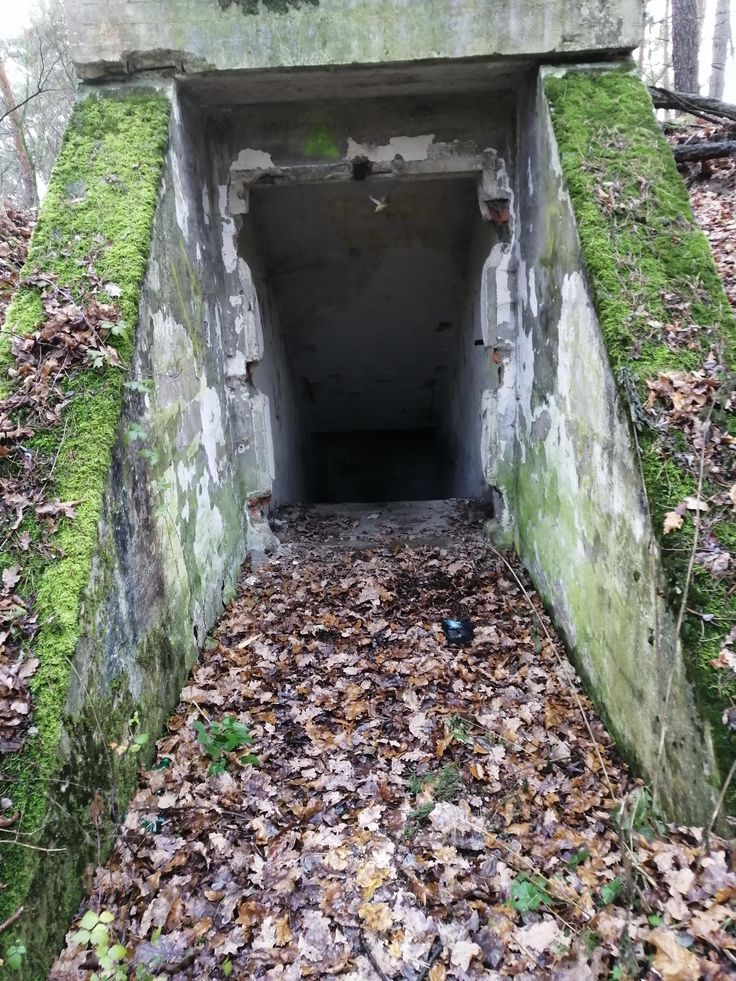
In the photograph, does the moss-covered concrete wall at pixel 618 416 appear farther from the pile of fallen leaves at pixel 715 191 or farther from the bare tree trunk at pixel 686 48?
the bare tree trunk at pixel 686 48

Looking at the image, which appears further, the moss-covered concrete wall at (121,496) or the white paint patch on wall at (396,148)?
the white paint patch on wall at (396,148)

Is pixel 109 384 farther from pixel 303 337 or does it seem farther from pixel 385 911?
→ pixel 303 337

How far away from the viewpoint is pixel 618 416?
3.44 metres

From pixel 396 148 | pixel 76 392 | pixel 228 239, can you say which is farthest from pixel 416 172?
pixel 76 392

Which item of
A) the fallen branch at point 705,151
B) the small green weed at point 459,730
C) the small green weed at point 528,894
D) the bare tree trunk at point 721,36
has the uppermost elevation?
the bare tree trunk at point 721,36

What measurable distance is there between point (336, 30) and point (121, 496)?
3.57m

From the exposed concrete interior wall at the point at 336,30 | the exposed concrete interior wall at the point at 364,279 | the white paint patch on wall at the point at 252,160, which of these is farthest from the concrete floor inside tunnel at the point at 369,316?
the exposed concrete interior wall at the point at 336,30

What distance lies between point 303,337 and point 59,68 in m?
10.1

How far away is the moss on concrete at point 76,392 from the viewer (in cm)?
258

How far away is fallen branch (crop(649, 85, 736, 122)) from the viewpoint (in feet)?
20.7

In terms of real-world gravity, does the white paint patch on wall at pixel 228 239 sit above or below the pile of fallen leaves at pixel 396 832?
above

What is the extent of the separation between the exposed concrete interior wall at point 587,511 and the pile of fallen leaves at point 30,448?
8.95 ft

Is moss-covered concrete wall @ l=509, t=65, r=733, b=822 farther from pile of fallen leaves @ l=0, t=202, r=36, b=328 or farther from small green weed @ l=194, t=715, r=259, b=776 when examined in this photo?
pile of fallen leaves @ l=0, t=202, r=36, b=328

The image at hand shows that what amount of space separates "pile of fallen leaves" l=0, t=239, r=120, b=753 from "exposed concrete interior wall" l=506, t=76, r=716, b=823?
8.95 ft
